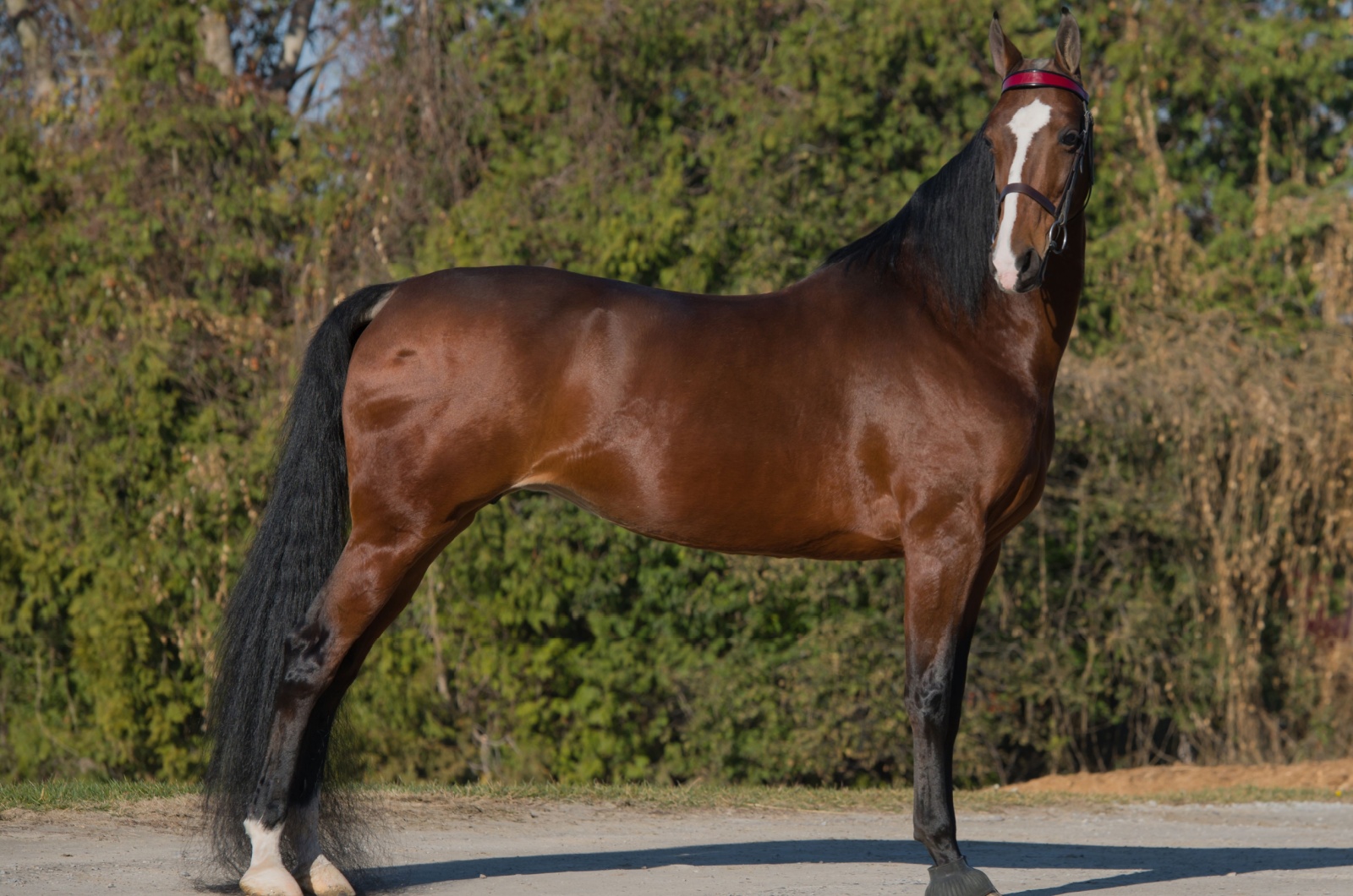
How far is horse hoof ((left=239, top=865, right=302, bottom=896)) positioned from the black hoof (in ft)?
6.10

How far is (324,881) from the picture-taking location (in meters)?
3.96

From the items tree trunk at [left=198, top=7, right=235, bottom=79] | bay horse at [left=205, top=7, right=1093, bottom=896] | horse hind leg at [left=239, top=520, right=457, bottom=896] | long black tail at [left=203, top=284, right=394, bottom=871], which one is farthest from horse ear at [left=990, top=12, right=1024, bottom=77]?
tree trunk at [left=198, top=7, right=235, bottom=79]

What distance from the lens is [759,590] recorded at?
→ 9.70 m

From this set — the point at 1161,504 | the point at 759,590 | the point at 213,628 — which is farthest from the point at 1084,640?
the point at 213,628

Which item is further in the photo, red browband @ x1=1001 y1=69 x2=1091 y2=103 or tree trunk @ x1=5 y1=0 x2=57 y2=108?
tree trunk @ x1=5 y1=0 x2=57 y2=108

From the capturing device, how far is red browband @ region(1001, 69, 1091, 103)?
12.9ft

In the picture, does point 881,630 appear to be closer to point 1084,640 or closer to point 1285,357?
point 1084,640

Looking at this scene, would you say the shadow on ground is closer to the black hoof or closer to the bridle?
the black hoof

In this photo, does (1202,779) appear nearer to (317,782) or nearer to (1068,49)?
(1068,49)

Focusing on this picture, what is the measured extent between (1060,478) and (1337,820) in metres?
4.15

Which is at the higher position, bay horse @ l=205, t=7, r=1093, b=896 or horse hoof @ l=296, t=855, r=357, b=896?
bay horse @ l=205, t=7, r=1093, b=896

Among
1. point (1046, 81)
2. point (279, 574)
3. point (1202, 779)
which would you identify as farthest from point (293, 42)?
point (1046, 81)

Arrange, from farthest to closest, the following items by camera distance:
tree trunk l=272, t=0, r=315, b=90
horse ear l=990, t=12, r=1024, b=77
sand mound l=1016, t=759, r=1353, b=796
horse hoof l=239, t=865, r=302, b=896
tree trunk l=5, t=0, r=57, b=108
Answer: tree trunk l=272, t=0, r=315, b=90
tree trunk l=5, t=0, r=57, b=108
sand mound l=1016, t=759, r=1353, b=796
horse ear l=990, t=12, r=1024, b=77
horse hoof l=239, t=865, r=302, b=896

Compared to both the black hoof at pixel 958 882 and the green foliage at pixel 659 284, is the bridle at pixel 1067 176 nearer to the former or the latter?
the black hoof at pixel 958 882
